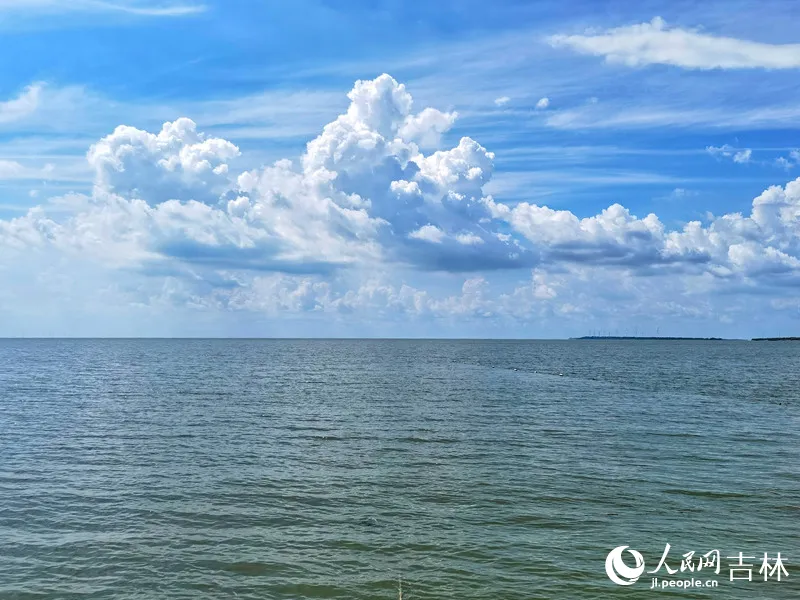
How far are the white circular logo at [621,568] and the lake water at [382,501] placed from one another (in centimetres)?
35

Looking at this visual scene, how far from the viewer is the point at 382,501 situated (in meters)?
27.5

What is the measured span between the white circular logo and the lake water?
35 centimetres

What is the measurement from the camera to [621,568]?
20000mm

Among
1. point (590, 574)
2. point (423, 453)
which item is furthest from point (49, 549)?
point (423, 453)

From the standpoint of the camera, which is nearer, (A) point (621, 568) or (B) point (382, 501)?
(A) point (621, 568)

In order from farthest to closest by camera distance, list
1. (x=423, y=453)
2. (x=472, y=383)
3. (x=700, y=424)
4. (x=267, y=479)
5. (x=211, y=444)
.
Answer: (x=472, y=383), (x=700, y=424), (x=211, y=444), (x=423, y=453), (x=267, y=479)

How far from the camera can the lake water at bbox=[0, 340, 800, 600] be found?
19.2 m

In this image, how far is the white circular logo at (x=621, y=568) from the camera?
761 inches

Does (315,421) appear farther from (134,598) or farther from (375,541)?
(134,598)

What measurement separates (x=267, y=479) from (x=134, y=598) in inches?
524

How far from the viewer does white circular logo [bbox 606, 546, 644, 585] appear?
63.4ft

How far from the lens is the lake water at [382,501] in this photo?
19250mm

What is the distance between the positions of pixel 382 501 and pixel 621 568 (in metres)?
10.9

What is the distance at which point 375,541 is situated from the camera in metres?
22.3
